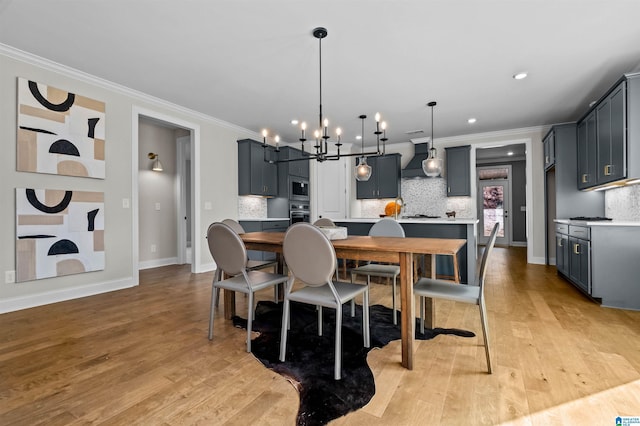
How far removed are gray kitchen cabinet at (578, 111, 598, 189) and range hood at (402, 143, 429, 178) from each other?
2.55m

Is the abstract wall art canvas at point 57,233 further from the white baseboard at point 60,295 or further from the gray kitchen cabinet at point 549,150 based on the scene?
the gray kitchen cabinet at point 549,150

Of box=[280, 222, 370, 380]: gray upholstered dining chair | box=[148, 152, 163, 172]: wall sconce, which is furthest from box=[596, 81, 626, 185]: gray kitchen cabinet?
box=[148, 152, 163, 172]: wall sconce

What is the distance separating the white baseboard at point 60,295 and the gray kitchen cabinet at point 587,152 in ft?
20.6

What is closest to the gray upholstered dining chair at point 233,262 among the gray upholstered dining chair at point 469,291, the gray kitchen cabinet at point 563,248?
the gray upholstered dining chair at point 469,291

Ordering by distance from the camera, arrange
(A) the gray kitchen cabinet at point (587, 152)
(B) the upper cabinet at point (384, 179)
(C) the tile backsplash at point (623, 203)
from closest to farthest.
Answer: (C) the tile backsplash at point (623, 203) < (A) the gray kitchen cabinet at point (587, 152) < (B) the upper cabinet at point (384, 179)

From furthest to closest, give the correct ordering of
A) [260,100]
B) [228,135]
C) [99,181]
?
[228,135], [260,100], [99,181]

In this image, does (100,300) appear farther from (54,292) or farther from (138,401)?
(138,401)

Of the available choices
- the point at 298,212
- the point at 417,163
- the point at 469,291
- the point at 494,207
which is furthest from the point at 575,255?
the point at 494,207

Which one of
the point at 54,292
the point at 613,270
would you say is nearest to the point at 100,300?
the point at 54,292

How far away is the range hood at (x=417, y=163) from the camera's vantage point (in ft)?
21.3

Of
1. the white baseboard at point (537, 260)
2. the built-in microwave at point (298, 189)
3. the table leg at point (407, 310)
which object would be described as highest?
the built-in microwave at point (298, 189)

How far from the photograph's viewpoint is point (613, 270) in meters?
3.07

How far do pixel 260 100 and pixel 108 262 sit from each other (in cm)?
289

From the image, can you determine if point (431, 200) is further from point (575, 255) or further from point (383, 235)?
point (383, 235)
